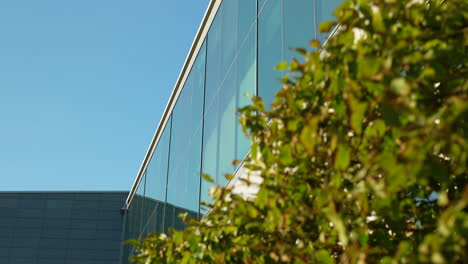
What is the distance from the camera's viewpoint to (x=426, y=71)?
11.1 ft

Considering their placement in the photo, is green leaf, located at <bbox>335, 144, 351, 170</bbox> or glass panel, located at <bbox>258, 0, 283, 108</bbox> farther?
glass panel, located at <bbox>258, 0, 283, 108</bbox>

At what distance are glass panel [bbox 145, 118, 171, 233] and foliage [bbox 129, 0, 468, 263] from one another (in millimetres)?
15408

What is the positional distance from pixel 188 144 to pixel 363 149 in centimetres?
1362

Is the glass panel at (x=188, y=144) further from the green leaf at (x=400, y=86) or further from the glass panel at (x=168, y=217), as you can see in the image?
the green leaf at (x=400, y=86)

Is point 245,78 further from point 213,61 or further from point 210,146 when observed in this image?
point 213,61

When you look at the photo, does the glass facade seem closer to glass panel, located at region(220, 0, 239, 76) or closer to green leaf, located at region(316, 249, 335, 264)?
glass panel, located at region(220, 0, 239, 76)

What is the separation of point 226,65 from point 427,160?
37.0 ft

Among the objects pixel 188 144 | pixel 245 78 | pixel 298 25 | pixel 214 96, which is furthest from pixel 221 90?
pixel 298 25

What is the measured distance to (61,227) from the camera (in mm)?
37719

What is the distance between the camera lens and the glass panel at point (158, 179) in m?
20.7

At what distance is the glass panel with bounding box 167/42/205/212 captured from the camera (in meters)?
16.2

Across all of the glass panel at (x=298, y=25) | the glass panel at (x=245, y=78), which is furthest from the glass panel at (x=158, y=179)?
the glass panel at (x=298, y=25)

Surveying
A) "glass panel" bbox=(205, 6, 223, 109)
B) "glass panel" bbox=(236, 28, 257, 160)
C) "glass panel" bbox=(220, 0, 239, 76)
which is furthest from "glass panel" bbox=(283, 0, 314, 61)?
"glass panel" bbox=(205, 6, 223, 109)

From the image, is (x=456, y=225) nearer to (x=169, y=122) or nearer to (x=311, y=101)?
(x=311, y=101)
